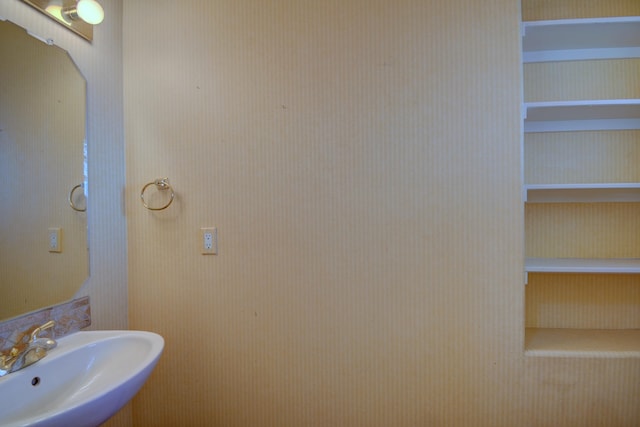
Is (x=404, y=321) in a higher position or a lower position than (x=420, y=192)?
lower

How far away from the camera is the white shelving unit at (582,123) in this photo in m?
1.23

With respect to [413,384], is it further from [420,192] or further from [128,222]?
[128,222]

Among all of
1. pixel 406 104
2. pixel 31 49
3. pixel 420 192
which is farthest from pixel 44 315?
pixel 406 104

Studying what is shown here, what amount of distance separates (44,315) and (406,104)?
5.25 feet

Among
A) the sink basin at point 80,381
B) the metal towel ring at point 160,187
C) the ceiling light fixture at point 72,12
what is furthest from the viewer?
the metal towel ring at point 160,187

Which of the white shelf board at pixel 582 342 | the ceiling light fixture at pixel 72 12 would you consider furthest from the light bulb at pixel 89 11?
the white shelf board at pixel 582 342

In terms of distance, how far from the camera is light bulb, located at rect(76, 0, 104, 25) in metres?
1.14

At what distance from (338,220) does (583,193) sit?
1089 millimetres

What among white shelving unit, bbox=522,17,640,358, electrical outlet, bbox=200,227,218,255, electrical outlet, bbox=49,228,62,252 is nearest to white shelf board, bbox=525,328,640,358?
white shelving unit, bbox=522,17,640,358

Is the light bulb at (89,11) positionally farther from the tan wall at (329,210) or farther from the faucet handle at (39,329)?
the faucet handle at (39,329)

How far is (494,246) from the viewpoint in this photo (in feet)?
4.14

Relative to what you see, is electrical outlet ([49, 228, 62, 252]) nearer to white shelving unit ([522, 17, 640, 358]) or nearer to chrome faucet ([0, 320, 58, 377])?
chrome faucet ([0, 320, 58, 377])

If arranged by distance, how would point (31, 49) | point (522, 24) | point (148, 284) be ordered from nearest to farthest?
point (31, 49), point (522, 24), point (148, 284)

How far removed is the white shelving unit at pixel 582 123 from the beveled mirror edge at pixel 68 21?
1.81m
